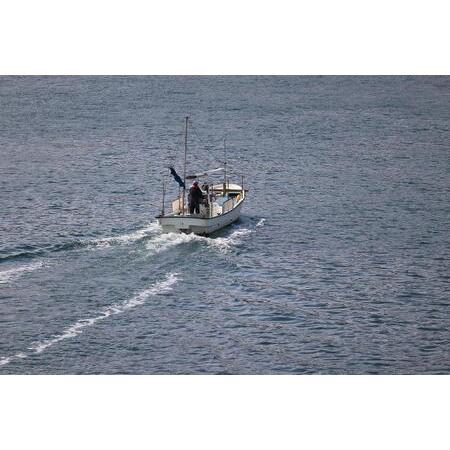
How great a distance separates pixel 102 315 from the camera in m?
51.0

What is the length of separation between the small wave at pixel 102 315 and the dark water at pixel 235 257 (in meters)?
0.13

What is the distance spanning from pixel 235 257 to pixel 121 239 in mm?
8162

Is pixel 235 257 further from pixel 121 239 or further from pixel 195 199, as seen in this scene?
pixel 121 239

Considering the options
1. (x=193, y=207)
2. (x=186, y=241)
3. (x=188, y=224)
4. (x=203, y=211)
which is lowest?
(x=186, y=241)

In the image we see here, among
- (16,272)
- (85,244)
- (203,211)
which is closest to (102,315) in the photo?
(16,272)

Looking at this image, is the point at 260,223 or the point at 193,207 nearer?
the point at 193,207

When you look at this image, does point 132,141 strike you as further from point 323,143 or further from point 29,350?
point 29,350

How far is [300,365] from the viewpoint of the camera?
149ft

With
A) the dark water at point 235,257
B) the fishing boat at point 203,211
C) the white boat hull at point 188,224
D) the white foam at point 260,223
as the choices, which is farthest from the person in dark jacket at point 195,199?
the white foam at point 260,223

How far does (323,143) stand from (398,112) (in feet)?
104

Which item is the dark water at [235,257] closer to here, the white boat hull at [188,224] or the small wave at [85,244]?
the small wave at [85,244]

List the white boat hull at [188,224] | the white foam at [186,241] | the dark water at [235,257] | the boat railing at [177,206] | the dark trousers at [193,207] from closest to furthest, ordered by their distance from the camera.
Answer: the dark water at [235,257] < the white foam at [186,241] < the white boat hull at [188,224] < the dark trousers at [193,207] < the boat railing at [177,206]

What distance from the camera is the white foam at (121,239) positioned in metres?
64.2

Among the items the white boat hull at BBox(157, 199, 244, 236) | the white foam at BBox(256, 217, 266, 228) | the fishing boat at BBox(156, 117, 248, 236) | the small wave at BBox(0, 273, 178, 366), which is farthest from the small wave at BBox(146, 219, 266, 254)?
the small wave at BBox(0, 273, 178, 366)
